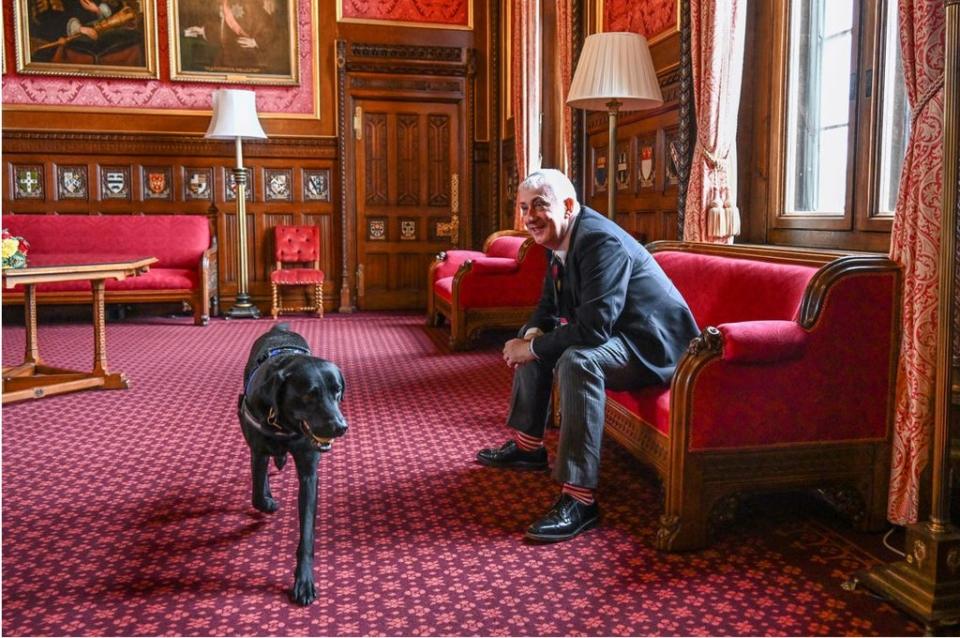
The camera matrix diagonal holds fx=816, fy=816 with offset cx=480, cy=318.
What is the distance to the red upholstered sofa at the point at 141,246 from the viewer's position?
7.80 metres

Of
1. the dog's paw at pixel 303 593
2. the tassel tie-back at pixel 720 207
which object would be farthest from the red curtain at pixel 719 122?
the dog's paw at pixel 303 593

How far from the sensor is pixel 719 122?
415cm

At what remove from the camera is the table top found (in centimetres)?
440

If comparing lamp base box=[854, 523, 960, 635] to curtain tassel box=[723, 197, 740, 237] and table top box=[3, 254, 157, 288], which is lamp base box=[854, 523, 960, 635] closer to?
curtain tassel box=[723, 197, 740, 237]

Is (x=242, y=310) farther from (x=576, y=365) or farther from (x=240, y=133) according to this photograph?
(x=576, y=365)

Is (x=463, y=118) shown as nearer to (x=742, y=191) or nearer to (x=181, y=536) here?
(x=742, y=191)

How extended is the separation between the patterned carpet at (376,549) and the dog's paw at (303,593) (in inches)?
1.1

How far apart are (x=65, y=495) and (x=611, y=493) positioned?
6.90 feet

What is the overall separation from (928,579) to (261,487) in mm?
2075

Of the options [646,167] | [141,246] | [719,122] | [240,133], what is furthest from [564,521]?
[141,246]

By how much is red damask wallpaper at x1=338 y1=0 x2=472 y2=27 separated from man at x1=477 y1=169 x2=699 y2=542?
6.62m

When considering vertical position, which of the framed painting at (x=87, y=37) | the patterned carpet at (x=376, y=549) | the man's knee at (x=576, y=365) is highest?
the framed painting at (x=87, y=37)

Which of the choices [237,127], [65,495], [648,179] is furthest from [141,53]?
[65,495]

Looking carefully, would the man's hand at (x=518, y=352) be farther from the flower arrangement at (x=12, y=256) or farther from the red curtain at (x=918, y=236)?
the flower arrangement at (x=12, y=256)
